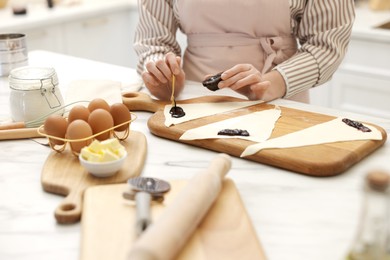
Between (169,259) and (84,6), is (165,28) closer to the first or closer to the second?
(169,259)

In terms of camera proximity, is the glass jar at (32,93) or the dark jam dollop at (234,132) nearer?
the dark jam dollop at (234,132)

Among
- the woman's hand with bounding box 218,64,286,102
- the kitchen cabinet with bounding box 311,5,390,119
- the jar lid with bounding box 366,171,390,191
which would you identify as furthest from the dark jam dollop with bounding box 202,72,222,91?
the kitchen cabinet with bounding box 311,5,390,119

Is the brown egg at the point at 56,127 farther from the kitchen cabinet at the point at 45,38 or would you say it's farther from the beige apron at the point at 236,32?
the kitchen cabinet at the point at 45,38

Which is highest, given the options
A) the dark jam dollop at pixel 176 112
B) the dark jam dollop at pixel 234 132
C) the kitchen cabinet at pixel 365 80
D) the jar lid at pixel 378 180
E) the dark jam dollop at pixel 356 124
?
the jar lid at pixel 378 180

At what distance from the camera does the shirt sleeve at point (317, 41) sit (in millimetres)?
1502

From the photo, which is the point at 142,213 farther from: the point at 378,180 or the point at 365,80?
the point at 365,80

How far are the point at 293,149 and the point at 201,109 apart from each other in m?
0.30

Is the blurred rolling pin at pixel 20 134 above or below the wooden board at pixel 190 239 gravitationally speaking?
below

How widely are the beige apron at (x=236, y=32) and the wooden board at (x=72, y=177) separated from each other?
21.5 inches

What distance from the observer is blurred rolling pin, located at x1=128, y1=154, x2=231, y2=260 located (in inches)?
27.6

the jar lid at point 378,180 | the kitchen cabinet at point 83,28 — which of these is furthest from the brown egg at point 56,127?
the kitchen cabinet at point 83,28

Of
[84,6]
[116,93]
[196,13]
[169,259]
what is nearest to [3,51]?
[116,93]

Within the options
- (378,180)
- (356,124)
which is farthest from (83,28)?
(378,180)

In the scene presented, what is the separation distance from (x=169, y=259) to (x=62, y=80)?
0.99 m
